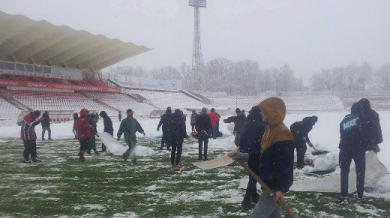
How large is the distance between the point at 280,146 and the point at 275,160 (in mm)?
154

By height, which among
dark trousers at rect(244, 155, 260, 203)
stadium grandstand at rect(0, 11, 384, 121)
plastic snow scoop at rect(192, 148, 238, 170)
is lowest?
plastic snow scoop at rect(192, 148, 238, 170)

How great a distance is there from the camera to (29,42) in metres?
42.8

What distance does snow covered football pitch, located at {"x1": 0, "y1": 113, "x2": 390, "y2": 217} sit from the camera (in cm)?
558

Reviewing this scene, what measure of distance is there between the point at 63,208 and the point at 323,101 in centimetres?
6543

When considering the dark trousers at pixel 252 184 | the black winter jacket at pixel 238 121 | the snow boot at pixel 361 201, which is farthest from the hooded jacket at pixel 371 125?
the black winter jacket at pixel 238 121

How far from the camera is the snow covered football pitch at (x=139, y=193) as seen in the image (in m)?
5.58

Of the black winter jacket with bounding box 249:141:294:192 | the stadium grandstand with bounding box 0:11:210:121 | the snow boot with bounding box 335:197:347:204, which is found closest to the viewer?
the black winter jacket with bounding box 249:141:294:192

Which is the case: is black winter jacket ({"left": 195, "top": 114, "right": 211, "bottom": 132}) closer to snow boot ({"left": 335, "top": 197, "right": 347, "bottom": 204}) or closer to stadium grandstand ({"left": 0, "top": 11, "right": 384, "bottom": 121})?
snow boot ({"left": 335, "top": 197, "right": 347, "bottom": 204})

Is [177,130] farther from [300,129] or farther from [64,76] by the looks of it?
[64,76]

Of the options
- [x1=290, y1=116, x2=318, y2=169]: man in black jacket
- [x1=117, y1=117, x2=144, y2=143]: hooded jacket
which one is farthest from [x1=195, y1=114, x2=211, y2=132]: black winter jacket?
[x1=290, y1=116, x2=318, y2=169]: man in black jacket

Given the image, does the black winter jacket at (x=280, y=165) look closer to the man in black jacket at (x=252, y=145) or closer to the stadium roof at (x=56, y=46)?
the man in black jacket at (x=252, y=145)

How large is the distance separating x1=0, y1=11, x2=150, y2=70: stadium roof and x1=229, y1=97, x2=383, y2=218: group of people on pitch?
124ft

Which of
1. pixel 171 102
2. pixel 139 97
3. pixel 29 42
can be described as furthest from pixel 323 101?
pixel 29 42

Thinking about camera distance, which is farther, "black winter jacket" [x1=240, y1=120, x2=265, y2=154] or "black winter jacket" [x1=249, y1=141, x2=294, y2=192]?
"black winter jacket" [x1=240, y1=120, x2=265, y2=154]
